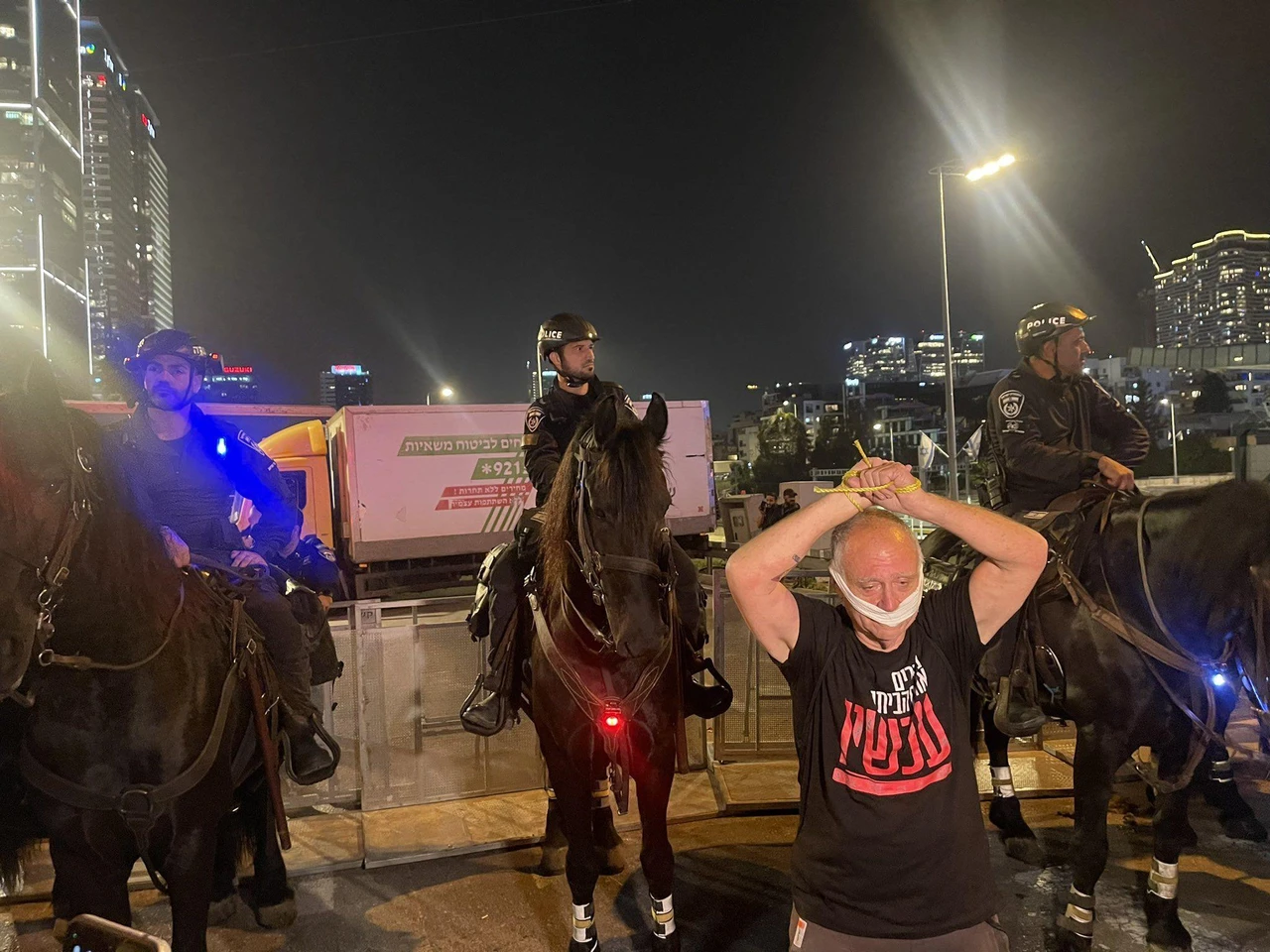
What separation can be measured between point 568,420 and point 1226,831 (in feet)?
17.6

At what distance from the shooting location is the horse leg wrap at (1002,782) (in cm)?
532

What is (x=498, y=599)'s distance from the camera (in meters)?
4.59

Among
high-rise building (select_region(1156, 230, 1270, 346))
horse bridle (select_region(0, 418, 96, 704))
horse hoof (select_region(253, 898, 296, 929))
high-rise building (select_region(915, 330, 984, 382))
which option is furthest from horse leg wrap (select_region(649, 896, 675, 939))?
high-rise building (select_region(1156, 230, 1270, 346))

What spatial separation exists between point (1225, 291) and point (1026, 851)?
18392cm

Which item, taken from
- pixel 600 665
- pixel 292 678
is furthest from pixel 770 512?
pixel 292 678

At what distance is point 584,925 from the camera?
3.76m

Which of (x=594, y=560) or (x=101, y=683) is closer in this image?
(x=101, y=683)

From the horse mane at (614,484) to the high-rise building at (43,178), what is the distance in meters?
78.3

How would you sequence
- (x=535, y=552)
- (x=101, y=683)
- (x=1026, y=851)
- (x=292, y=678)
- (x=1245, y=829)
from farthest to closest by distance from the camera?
1. (x=1245, y=829)
2. (x=1026, y=851)
3. (x=535, y=552)
4. (x=292, y=678)
5. (x=101, y=683)

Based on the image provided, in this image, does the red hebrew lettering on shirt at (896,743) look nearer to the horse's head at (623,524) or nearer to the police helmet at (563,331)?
the horse's head at (623,524)

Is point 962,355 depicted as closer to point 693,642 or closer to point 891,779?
point 693,642

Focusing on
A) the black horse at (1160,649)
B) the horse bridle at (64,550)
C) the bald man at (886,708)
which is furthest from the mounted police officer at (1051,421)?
the horse bridle at (64,550)

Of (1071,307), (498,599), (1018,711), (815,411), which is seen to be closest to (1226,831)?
(1018,711)

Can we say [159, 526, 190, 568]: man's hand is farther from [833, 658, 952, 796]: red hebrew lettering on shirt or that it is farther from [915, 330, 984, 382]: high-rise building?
[915, 330, 984, 382]: high-rise building
